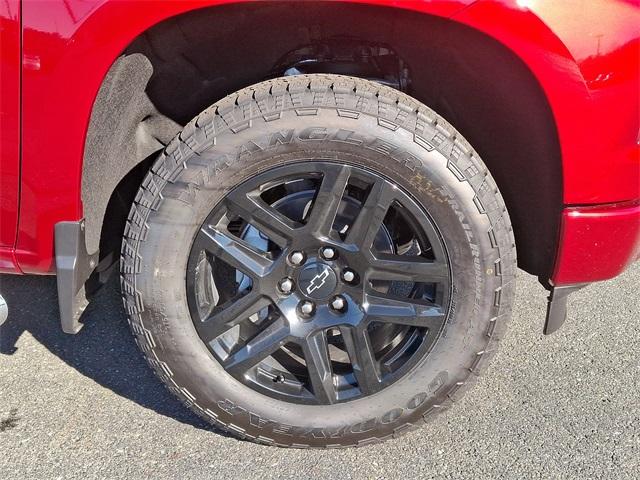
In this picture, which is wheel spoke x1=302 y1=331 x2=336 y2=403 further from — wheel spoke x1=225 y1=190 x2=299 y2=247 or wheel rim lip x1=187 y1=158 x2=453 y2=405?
wheel spoke x1=225 y1=190 x2=299 y2=247

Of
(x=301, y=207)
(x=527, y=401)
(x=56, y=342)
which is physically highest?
(x=301, y=207)

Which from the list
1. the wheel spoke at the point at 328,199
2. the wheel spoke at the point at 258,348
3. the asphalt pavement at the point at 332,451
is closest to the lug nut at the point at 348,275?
the wheel spoke at the point at 328,199

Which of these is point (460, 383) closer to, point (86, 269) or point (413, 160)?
point (413, 160)

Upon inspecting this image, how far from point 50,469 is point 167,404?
421 millimetres

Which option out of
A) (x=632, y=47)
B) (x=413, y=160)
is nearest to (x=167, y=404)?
(x=413, y=160)

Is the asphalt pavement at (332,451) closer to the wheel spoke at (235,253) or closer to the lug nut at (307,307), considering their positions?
the lug nut at (307,307)

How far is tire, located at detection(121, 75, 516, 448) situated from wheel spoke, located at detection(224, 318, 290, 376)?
3 centimetres

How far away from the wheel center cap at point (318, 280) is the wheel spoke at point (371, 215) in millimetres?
107

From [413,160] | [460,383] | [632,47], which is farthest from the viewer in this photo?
[460,383]

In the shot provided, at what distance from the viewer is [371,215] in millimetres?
1902

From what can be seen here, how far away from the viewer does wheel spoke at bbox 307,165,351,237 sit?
6.17 feet

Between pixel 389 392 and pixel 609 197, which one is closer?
pixel 609 197

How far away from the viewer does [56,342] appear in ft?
8.73

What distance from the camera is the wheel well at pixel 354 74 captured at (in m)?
1.87
